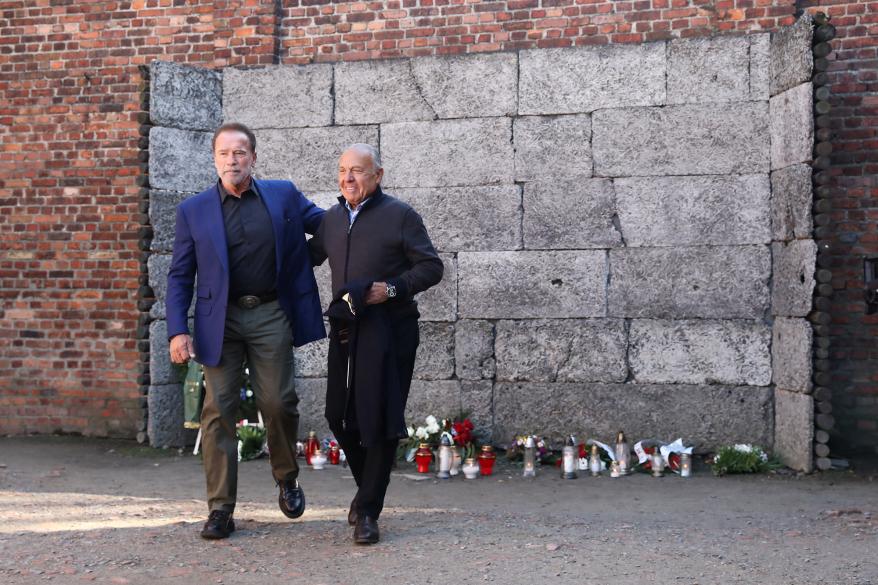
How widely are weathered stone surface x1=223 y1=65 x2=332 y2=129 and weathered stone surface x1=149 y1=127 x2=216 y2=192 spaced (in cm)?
35

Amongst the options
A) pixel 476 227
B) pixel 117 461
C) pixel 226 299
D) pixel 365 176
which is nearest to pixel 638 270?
pixel 476 227

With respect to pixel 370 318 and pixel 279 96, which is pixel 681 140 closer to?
pixel 279 96

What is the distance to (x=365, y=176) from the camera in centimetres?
484

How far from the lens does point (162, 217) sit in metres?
7.70

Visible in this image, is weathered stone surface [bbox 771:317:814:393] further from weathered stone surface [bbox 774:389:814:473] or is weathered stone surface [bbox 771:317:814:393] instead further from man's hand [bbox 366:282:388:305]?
man's hand [bbox 366:282:388:305]

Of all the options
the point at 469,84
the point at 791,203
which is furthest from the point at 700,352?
the point at 469,84

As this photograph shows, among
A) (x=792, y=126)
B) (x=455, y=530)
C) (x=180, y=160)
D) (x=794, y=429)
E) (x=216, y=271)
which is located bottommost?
(x=455, y=530)

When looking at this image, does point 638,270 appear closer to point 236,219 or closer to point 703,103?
point 703,103

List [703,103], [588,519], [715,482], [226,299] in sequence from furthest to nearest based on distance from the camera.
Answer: [703,103] → [715,482] → [588,519] → [226,299]

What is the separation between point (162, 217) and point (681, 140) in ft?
12.8

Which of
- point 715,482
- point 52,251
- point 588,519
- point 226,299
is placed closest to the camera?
point 226,299

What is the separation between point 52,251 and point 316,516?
4.47 meters

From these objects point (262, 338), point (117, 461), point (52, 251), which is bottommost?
point (117, 461)

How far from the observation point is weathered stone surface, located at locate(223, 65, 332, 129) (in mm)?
7883
